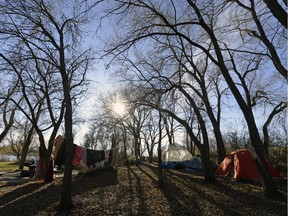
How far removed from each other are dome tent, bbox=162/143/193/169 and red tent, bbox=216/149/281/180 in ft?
20.7

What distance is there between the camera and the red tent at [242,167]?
11.7 meters

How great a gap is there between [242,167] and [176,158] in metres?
9.41

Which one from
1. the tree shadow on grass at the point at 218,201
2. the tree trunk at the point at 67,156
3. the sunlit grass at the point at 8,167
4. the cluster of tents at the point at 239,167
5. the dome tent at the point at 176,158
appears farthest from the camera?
the sunlit grass at the point at 8,167

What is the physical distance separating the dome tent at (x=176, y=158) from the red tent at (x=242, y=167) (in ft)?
20.7

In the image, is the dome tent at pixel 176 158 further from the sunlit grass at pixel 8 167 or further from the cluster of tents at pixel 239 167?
the sunlit grass at pixel 8 167

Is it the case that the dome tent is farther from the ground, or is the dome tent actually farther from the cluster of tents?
the ground

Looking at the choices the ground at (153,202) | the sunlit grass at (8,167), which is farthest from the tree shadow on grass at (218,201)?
the sunlit grass at (8,167)

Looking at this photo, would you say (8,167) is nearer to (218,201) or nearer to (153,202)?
(153,202)

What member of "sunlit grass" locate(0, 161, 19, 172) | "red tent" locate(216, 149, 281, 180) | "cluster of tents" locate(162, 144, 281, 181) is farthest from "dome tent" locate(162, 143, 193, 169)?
"sunlit grass" locate(0, 161, 19, 172)

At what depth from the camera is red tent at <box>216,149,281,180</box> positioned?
11672 mm

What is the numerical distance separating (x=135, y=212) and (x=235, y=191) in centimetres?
443

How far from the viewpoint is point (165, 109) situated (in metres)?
11.0

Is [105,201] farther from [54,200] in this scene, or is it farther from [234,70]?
[234,70]

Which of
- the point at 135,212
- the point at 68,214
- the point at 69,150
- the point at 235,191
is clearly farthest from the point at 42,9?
the point at 235,191
